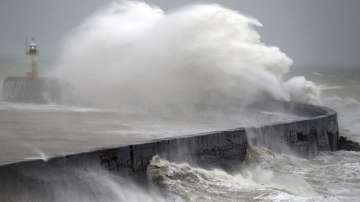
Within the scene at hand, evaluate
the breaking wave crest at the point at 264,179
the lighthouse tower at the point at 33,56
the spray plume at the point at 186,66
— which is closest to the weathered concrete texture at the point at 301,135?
the breaking wave crest at the point at 264,179

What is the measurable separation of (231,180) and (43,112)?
6615 mm

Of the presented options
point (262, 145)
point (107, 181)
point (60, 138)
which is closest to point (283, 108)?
point (262, 145)

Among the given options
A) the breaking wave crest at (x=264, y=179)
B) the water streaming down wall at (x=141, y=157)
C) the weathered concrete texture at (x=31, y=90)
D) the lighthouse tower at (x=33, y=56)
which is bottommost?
the breaking wave crest at (x=264, y=179)

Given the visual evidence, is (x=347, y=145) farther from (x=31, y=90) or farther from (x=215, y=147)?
(x=31, y=90)

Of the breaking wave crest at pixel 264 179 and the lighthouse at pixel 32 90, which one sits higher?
the lighthouse at pixel 32 90

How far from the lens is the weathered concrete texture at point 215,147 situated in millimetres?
6754

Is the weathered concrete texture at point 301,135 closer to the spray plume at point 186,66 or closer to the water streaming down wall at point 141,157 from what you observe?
the water streaming down wall at point 141,157

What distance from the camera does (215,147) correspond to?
8648 mm

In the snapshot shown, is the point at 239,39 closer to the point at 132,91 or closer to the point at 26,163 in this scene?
the point at 132,91

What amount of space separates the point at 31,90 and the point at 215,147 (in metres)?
10.8

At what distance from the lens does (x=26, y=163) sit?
5832 mm

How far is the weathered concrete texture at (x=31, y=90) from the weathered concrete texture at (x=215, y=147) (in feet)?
28.6

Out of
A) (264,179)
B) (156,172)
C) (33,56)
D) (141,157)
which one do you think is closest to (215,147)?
(264,179)

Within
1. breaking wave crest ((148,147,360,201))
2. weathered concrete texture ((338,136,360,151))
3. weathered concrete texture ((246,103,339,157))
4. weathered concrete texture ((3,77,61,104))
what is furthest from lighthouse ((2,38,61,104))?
breaking wave crest ((148,147,360,201))
